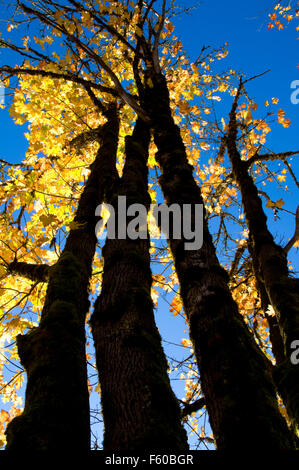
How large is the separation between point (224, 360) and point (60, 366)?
993 mm

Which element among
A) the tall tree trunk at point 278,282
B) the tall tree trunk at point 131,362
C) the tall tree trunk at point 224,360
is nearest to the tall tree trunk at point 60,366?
the tall tree trunk at point 131,362

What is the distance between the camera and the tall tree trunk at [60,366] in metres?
1.31

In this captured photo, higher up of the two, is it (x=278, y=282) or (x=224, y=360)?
(x=278, y=282)

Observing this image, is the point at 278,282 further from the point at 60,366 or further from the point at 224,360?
the point at 60,366

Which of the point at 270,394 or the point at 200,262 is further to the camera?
the point at 200,262

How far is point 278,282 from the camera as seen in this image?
3379 millimetres

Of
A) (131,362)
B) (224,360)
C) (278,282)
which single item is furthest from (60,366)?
(278,282)

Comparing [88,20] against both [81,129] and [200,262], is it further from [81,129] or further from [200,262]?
[200,262]

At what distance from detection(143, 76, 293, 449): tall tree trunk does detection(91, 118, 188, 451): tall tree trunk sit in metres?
0.26

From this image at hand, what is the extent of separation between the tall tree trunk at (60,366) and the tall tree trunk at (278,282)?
1.70 meters

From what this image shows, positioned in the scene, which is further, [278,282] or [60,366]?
[278,282]
